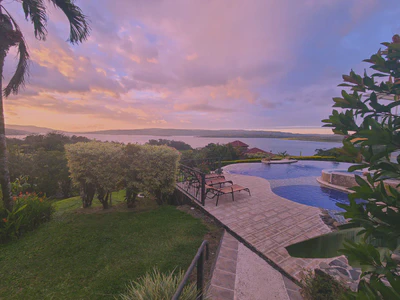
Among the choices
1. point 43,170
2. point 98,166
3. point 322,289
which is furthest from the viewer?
point 43,170

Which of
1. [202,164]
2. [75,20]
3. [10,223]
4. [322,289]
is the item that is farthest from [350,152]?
[202,164]

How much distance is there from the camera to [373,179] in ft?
3.72

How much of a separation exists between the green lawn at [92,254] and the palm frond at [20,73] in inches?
174

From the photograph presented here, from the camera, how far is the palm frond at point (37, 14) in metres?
4.47

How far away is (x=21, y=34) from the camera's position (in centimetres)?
473

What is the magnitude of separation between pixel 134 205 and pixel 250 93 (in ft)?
41.4

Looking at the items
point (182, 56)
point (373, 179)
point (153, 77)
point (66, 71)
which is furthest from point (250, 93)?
point (373, 179)

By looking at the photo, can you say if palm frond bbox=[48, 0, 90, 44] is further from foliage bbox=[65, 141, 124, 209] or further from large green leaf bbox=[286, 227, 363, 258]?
large green leaf bbox=[286, 227, 363, 258]

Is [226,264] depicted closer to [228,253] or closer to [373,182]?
[228,253]

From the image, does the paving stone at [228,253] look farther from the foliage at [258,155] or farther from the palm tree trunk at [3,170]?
the foliage at [258,155]

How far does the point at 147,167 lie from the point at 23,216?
347 cm

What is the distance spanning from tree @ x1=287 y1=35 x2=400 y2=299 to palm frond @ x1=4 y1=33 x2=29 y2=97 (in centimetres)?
805

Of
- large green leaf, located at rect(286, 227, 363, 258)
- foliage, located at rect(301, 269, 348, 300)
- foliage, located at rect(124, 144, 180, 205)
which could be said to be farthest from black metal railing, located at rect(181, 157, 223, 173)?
large green leaf, located at rect(286, 227, 363, 258)

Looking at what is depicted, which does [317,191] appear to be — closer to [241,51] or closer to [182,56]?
[241,51]
